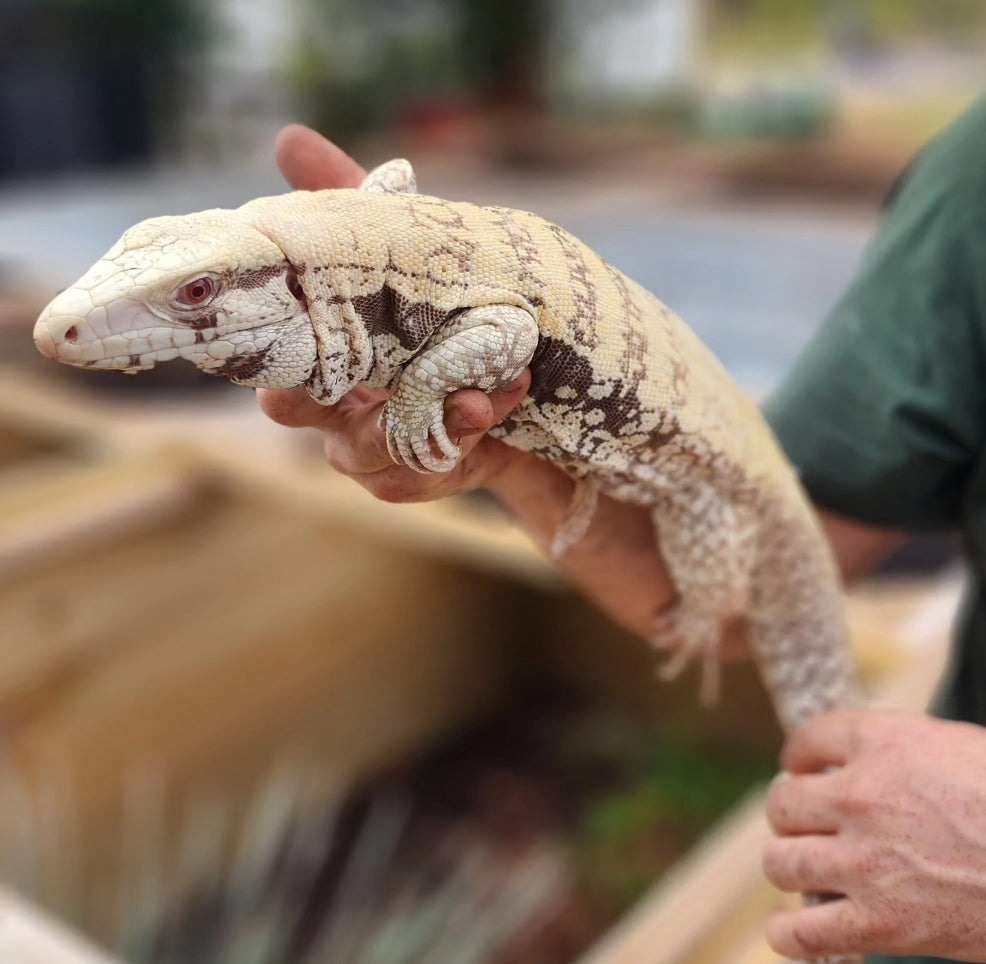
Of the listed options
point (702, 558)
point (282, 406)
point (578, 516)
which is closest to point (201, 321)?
point (282, 406)

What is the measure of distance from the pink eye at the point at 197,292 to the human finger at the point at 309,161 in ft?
0.69

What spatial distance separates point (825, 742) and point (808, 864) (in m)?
0.13

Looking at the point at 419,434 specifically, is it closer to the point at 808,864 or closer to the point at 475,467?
the point at 475,467

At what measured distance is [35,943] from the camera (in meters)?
1.36

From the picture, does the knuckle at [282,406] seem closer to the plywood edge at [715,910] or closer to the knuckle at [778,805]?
the knuckle at [778,805]

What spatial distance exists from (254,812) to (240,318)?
2015 millimetres

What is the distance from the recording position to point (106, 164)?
2549 mm

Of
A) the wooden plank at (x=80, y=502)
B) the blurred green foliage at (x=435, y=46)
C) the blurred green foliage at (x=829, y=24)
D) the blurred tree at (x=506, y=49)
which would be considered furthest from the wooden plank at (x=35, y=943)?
the blurred green foliage at (x=829, y=24)

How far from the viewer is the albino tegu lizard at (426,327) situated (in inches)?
27.5

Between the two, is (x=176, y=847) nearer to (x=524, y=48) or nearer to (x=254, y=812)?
(x=254, y=812)

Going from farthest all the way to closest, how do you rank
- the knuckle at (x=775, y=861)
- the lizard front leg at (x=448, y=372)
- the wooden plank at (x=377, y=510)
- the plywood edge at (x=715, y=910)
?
the wooden plank at (x=377, y=510)
the plywood edge at (x=715, y=910)
the knuckle at (x=775, y=861)
the lizard front leg at (x=448, y=372)

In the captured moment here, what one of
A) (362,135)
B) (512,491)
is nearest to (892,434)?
(512,491)

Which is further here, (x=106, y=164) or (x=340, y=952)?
(x=106, y=164)

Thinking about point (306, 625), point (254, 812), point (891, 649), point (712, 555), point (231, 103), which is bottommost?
point (254, 812)
